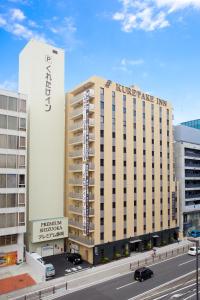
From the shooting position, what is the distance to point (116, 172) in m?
52.9

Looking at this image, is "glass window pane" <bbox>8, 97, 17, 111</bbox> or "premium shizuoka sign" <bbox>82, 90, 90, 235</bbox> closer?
Answer: "glass window pane" <bbox>8, 97, 17, 111</bbox>

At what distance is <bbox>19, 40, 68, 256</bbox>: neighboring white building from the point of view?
51.8 meters

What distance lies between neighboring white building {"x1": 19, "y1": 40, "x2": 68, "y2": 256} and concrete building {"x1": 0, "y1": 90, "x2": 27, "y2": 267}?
12.7 ft

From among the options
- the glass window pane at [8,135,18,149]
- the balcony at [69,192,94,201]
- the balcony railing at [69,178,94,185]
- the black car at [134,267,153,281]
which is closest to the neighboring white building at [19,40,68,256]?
the balcony railing at [69,178,94,185]

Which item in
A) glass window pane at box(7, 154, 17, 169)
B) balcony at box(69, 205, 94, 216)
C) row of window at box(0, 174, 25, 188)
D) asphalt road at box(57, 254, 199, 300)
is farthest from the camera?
balcony at box(69, 205, 94, 216)

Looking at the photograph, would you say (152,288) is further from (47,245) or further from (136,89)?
(136,89)

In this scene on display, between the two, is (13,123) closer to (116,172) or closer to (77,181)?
(77,181)

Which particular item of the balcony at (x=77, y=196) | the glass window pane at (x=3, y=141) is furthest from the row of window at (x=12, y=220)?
the glass window pane at (x=3, y=141)

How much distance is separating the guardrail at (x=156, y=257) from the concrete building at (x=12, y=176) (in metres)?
19.4

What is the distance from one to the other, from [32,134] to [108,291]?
98.0 ft

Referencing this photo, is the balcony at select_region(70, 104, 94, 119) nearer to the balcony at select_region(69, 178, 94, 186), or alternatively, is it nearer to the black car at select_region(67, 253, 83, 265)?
the balcony at select_region(69, 178, 94, 186)

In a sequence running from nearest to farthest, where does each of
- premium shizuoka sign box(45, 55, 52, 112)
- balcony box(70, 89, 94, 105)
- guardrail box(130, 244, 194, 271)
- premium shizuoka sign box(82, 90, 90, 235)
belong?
1. guardrail box(130, 244, 194, 271)
2. premium shizuoka sign box(82, 90, 90, 235)
3. balcony box(70, 89, 94, 105)
4. premium shizuoka sign box(45, 55, 52, 112)

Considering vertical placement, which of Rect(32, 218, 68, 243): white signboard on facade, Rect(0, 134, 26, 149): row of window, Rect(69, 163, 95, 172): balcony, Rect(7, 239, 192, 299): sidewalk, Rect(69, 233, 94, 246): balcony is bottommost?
Rect(7, 239, 192, 299): sidewalk

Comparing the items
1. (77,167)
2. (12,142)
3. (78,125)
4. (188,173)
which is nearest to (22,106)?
(12,142)
